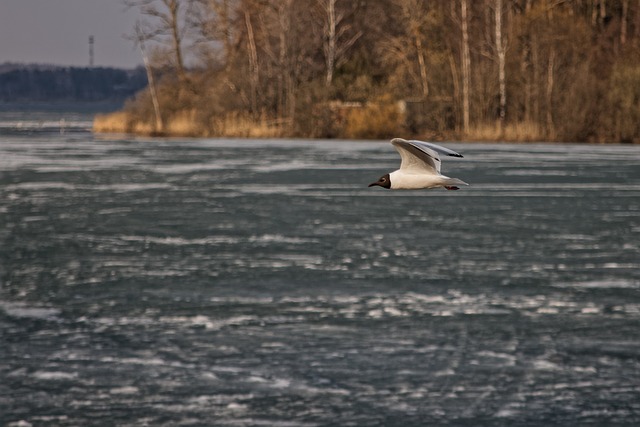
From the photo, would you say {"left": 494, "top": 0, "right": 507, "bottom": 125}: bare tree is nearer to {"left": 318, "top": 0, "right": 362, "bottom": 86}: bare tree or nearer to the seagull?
{"left": 318, "top": 0, "right": 362, "bottom": 86}: bare tree

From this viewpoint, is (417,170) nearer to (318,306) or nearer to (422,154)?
(422,154)

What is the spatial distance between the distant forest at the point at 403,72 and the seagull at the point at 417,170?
40509 mm

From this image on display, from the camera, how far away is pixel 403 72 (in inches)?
2200

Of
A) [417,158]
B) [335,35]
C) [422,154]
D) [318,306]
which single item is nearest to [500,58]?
[335,35]

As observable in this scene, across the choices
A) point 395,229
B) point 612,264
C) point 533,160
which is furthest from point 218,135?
point 612,264

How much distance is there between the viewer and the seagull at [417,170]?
6.55 meters

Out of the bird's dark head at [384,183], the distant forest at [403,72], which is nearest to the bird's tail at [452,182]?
the bird's dark head at [384,183]

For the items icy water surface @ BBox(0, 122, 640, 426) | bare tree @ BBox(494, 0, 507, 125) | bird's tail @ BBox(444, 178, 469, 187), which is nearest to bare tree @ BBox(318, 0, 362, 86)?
bare tree @ BBox(494, 0, 507, 125)

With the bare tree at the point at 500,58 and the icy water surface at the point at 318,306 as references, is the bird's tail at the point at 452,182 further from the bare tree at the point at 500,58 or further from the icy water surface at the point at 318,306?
the bare tree at the point at 500,58

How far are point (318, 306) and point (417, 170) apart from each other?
935cm

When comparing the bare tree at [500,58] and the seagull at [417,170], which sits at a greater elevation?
the bare tree at [500,58]

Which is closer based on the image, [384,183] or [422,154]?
[384,183]

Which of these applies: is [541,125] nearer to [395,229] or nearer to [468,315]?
[395,229]

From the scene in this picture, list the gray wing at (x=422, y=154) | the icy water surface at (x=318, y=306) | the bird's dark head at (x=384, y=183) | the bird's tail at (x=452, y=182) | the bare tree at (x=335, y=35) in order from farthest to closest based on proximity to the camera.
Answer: the bare tree at (x=335, y=35) < the icy water surface at (x=318, y=306) < the gray wing at (x=422, y=154) < the bird's dark head at (x=384, y=183) < the bird's tail at (x=452, y=182)
